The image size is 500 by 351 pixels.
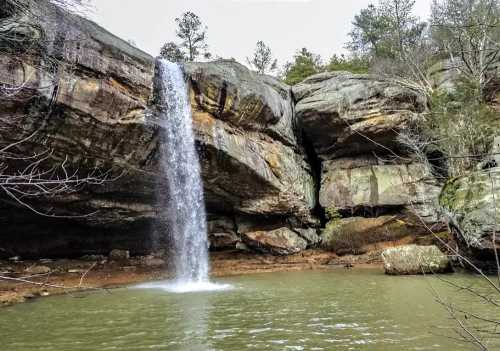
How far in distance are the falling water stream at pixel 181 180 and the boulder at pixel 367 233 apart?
18.1ft

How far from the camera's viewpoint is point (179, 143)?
577 inches

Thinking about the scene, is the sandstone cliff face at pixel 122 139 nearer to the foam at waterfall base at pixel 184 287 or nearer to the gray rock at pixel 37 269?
the gray rock at pixel 37 269

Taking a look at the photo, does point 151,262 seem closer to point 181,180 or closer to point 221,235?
point 221,235

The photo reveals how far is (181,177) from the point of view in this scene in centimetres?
1545

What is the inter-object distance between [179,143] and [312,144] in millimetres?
7877

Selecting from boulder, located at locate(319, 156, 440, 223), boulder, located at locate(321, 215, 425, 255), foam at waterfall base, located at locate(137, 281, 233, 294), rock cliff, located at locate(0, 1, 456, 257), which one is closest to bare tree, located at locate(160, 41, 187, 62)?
rock cliff, located at locate(0, 1, 456, 257)

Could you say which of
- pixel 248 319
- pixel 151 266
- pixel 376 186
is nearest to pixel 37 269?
pixel 151 266

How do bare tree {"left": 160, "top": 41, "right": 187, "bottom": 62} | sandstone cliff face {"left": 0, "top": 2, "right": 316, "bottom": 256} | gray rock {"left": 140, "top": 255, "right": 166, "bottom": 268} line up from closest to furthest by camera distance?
sandstone cliff face {"left": 0, "top": 2, "right": 316, "bottom": 256} < gray rock {"left": 140, "top": 255, "right": 166, "bottom": 268} < bare tree {"left": 160, "top": 41, "right": 187, "bottom": 62}

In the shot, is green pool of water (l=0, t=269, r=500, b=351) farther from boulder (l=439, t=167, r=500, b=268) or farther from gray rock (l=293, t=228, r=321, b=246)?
gray rock (l=293, t=228, r=321, b=246)

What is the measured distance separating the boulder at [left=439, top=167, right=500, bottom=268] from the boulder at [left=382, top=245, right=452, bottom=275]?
27.6 inches

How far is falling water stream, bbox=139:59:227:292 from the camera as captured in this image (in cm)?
1426

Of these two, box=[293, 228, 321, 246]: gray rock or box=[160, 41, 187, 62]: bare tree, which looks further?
box=[160, 41, 187, 62]: bare tree

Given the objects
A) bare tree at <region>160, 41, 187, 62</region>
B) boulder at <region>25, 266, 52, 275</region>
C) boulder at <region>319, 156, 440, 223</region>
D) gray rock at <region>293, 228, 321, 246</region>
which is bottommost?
boulder at <region>25, 266, 52, 275</region>

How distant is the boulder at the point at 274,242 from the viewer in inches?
699
